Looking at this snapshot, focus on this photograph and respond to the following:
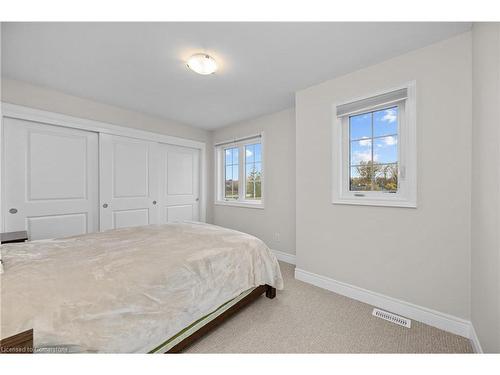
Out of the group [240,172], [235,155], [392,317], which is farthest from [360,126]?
[235,155]

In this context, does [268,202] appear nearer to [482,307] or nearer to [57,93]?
[482,307]

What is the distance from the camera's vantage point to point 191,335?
140 cm

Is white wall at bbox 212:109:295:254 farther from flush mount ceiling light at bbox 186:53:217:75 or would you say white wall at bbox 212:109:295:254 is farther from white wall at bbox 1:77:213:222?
flush mount ceiling light at bbox 186:53:217:75

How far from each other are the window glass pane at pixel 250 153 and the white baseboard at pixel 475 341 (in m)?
3.14

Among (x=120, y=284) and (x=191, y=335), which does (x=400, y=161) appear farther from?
(x=120, y=284)

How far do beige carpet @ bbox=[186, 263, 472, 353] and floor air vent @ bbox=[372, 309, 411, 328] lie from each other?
0.14ft

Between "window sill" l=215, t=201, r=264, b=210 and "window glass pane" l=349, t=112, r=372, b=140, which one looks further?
"window sill" l=215, t=201, r=264, b=210

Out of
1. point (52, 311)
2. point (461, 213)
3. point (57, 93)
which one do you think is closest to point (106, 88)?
point (57, 93)

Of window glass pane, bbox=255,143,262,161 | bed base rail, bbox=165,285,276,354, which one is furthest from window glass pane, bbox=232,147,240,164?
bed base rail, bbox=165,285,276,354

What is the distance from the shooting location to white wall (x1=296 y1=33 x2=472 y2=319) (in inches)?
61.5

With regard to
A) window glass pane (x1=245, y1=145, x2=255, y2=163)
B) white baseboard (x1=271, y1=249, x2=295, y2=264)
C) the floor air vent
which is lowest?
the floor air vent

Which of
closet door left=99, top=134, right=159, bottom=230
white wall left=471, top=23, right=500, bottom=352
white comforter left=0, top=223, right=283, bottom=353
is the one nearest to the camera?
white comforter left=0, top=223, right=283, bottom=353

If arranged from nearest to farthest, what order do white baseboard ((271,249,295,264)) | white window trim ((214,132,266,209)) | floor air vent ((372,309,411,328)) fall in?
floor air vent ((372,309,411,328)) < white baseboard ((271,249,295,264)) < white window trim ((214,132,266,209))
